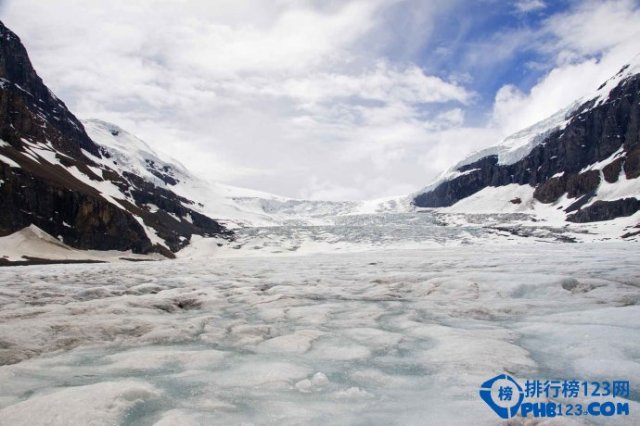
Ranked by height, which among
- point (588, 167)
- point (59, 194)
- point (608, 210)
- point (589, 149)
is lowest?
point (59, 194)

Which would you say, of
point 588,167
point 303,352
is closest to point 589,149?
point 588,167

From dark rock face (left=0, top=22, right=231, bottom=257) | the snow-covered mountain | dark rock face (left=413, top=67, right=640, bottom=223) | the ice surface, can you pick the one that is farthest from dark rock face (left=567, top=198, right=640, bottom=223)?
the ice surface

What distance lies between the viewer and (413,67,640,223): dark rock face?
132 meters

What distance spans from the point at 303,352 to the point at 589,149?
176995 mm

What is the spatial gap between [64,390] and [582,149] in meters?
181

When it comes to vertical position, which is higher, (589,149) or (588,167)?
(589,149)

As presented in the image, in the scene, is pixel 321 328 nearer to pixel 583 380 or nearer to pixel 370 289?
pixel 583 380

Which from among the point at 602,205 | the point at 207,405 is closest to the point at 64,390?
the point at 207,405

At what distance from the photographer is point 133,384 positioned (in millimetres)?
5543

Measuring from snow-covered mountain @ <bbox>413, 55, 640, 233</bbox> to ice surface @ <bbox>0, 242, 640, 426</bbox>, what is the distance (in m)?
118

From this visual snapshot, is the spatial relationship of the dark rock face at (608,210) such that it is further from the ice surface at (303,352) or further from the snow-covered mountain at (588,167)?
the ice surface at (303,352)

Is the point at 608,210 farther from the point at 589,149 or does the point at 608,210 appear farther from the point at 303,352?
the point at 303,352

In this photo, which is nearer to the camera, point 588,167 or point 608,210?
point 608,210

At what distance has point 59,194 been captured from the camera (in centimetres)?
5300
